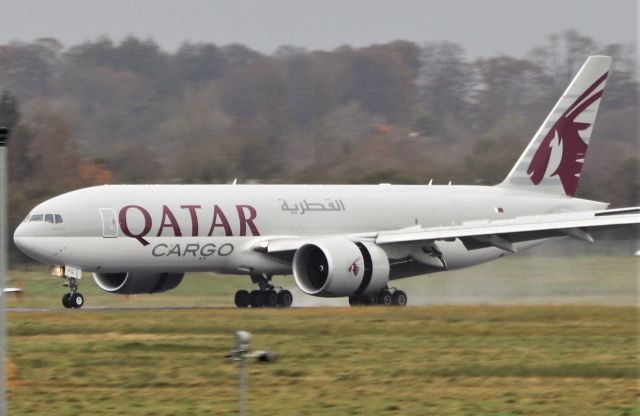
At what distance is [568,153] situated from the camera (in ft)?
137

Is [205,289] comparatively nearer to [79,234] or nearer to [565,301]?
[79,234]

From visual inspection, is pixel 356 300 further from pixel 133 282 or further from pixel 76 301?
pixel 76 301

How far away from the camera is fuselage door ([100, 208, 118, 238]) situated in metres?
33.6

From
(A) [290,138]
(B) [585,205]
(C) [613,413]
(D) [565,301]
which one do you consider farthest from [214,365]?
(A) [290,138]

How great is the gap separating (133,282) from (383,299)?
638 centimetres

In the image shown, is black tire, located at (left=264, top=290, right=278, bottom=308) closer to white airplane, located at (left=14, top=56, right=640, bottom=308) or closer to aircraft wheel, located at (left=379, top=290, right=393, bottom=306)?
white airplane, located at (left=14, top=56, right=640, bottom=308)

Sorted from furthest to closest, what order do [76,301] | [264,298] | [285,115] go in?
[285,115] < [264,298] < [76,301]

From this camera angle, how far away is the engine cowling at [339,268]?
112 feet

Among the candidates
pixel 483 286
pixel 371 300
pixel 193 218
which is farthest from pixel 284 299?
pixel 483 286

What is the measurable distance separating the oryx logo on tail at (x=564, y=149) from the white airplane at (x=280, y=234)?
1913 mm

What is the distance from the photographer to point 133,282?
1433 inches

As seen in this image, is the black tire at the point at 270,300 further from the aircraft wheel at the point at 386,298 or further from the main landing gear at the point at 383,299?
the aircraft wheel at the point at 386,298

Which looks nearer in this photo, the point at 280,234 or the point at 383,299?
the point at 383,299

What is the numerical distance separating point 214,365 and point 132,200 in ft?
44.8
